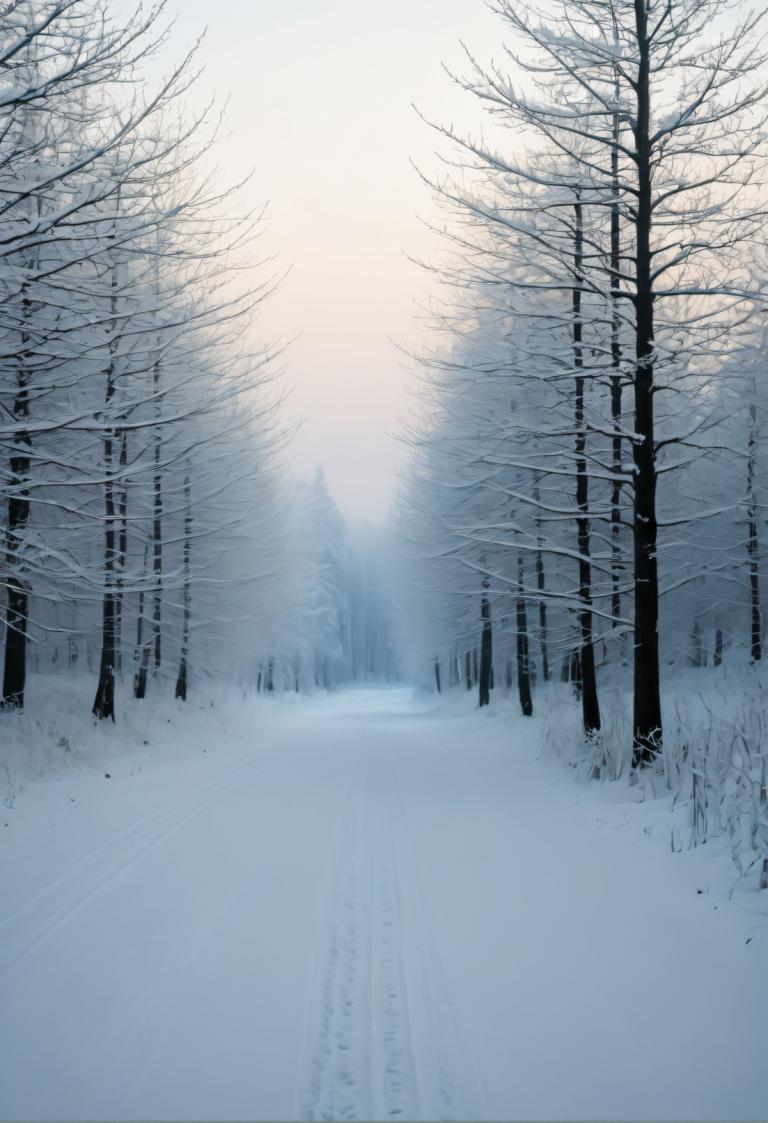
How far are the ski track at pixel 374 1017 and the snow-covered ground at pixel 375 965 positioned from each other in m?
0.01

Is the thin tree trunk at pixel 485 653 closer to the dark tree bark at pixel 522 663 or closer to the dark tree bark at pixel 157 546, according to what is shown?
the dark tree bark at pixel 522 663

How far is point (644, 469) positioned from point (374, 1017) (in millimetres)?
7171

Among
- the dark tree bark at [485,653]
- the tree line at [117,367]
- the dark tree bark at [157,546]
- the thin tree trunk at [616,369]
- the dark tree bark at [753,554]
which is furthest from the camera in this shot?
the dark tree bark at [485,653]

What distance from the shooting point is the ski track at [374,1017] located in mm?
2844

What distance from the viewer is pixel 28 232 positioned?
18.3 ft

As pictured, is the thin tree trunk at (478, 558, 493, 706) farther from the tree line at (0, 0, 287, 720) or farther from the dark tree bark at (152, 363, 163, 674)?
the dark tree bark at (152, 363, 163, 674)

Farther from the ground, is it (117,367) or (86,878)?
(117,367)

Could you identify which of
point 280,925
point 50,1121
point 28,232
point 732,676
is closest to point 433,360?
point 28,232

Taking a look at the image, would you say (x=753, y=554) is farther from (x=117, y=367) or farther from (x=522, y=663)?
(x=117, y=367)

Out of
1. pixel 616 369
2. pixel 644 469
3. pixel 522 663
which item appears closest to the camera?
pixel 616 369

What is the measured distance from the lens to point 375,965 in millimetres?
4008

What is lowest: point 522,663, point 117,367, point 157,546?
point 522,663

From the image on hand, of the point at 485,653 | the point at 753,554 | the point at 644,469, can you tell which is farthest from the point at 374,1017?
the point at 753,554

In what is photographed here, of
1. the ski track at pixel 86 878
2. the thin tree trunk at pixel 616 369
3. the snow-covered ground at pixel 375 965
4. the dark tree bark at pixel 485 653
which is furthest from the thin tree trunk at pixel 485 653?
the ski track at pixel 86 878
